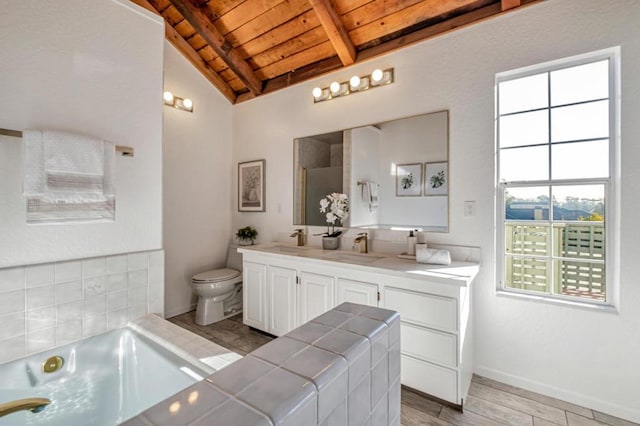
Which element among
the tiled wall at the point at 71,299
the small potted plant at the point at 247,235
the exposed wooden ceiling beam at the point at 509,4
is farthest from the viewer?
the small potted plant at the point at 247,235

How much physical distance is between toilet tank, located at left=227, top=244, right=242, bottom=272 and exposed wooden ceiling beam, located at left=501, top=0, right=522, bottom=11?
3241mm

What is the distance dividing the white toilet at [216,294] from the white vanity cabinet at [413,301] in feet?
2.63

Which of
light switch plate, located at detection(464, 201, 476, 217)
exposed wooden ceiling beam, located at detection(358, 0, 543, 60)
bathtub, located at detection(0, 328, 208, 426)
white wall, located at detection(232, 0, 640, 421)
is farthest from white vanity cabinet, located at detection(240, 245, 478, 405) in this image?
exposed wooden ceiling beam, located at detection(358, 0, 543, 60)

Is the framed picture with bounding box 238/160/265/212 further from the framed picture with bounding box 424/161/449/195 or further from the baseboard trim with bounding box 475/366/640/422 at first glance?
the baseboard trim with bounding box 475/366/640/422

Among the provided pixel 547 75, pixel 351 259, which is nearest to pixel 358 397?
pixel 351 259

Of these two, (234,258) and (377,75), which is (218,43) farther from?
(234,258)

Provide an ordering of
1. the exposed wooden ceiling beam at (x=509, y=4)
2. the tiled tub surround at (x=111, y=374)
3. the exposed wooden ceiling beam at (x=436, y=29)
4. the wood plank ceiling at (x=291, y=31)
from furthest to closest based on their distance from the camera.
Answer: the wood plank ceiling at (x=291, y=31), the exposed wooden ceiling beam at (x=436, y=29), the exposed wooden ceiling beam at (x=509, y=4), the tiled tub surround at (x=111, y=374)

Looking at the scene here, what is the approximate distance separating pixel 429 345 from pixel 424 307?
0.77ft

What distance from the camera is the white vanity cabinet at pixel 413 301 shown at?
1709mm

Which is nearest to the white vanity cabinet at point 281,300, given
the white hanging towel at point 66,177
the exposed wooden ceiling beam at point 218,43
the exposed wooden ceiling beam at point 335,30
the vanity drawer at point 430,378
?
the vanity drawer at point 430,378

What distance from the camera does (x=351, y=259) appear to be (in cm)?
226

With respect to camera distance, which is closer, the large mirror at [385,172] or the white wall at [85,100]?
the white wall at [85,100]

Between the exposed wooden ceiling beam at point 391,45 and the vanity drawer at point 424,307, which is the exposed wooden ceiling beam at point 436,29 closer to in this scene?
the exposed wooden ceiling beam at point 391,45

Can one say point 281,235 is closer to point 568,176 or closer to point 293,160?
point 293,160
